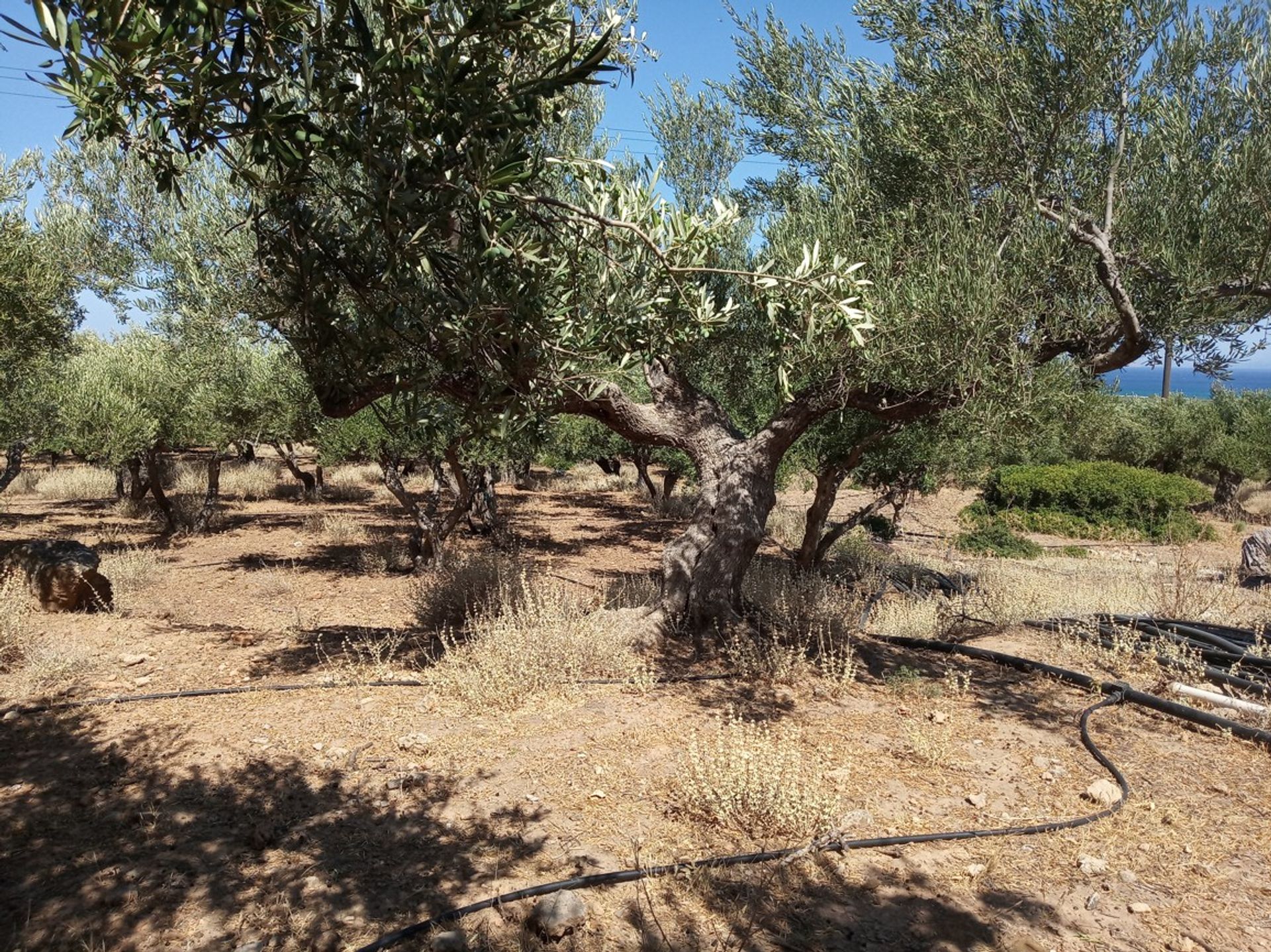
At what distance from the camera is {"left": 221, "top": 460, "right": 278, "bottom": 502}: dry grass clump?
918 inches

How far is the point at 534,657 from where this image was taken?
6.77 meters

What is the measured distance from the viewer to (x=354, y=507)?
21.6 meters

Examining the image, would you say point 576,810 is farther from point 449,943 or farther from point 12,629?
point 12,629

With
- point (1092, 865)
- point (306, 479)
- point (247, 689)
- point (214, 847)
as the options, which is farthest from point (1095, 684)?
point (306, 479)

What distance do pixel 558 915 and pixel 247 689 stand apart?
4.15 m

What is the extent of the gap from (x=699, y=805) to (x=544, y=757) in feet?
3.94

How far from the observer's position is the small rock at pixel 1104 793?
493cm

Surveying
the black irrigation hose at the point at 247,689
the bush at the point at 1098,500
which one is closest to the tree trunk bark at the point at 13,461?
the black irrigation hose at the point at 247,689

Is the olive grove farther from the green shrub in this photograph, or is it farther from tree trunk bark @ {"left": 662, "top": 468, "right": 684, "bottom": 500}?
the green shrub

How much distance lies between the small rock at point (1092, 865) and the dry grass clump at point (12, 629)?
784cm

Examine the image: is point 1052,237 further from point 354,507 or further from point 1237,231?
point 354,507

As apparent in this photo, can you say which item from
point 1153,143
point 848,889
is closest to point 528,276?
point 848,889

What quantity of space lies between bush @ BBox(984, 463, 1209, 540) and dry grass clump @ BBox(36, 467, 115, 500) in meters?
24.7

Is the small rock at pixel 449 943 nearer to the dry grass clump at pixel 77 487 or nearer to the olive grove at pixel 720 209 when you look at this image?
the olive grove at pixel 720 209
